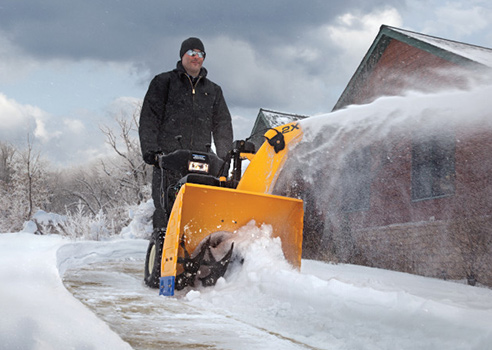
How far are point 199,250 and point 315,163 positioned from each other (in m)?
8.12

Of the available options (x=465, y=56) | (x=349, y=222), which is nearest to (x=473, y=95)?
(x=465, y=56)

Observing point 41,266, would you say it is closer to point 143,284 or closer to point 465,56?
point 143,284

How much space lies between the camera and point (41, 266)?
9.64ft

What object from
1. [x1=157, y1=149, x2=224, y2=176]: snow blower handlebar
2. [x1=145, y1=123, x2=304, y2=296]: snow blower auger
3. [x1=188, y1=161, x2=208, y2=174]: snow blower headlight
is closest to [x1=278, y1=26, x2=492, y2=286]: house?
[x1=145, y1=123, x2=304, y2=296]: snow blower auger

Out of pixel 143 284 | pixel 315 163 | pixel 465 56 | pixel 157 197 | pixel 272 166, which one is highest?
pixel 465 56

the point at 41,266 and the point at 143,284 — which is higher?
the point at 41,266

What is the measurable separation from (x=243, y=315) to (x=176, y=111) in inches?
93.4

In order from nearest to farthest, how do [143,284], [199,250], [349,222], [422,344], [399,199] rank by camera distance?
[422,344] < [199,250] < [143,284] < [399,199] < [349,222]

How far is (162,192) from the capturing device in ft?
13.4

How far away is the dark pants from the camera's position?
159 inches

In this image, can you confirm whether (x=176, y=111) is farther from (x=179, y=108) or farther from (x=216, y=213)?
(x=216, y=213)

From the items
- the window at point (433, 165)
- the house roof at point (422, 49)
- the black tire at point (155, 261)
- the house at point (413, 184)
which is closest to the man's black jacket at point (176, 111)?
the black tire at point (155, 261)

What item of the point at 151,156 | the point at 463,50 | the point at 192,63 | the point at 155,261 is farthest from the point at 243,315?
the point at 463,50

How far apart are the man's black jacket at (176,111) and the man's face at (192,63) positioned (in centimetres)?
5
